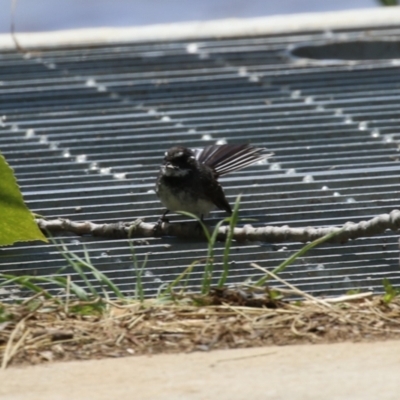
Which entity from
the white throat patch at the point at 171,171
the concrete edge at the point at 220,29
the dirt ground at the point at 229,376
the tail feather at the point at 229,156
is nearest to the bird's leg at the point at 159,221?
the white throat patch at the point at 171,171

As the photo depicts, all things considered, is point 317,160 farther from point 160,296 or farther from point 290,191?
point 160,296

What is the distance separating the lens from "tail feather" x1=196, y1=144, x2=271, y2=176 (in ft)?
17.9

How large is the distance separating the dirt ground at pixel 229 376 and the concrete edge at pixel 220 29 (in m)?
4.71

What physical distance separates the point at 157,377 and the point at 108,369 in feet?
0.56

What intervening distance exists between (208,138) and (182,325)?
2566mm

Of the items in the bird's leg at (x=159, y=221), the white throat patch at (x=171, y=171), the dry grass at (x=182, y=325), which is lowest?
the dry grass at (x=182, y=325)

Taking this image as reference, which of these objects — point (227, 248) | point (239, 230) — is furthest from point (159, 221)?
point (227, 248)

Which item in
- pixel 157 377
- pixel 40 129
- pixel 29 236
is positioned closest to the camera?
pixel 157 377

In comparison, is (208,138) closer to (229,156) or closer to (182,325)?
(229,156)

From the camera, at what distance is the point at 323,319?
3.49m

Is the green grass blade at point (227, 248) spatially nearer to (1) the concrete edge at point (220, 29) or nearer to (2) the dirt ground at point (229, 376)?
(2) the dirt ground at point (229, 376)

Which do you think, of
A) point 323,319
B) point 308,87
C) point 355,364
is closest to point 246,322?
point 323,319

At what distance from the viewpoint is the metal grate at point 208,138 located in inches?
175

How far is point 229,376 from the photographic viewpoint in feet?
9.75
